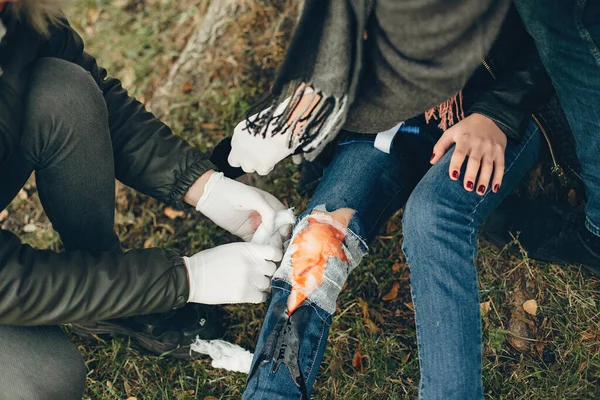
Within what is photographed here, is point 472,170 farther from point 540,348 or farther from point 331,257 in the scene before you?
point 540,348

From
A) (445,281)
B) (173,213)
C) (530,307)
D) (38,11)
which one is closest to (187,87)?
(173,213)

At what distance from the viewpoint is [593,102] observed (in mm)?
1653

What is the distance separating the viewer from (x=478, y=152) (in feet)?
5.99

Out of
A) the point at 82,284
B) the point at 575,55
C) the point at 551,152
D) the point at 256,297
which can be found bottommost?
the point at 256,297

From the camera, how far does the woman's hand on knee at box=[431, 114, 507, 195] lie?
1.82 meters

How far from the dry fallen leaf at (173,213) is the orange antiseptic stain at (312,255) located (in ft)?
3.23

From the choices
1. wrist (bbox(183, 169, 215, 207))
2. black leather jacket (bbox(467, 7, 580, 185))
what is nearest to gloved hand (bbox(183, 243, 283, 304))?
wrist (bbox(183, 169, 215, 207))

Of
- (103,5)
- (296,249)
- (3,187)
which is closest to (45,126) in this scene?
(3,187)

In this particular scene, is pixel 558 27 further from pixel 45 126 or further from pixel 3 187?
pixel 3 187

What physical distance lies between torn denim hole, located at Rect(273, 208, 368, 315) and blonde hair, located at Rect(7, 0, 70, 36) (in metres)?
1.04

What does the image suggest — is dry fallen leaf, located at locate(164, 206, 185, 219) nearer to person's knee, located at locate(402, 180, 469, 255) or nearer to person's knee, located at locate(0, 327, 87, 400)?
person's knee, located at locate(0, 327, 87, 400)

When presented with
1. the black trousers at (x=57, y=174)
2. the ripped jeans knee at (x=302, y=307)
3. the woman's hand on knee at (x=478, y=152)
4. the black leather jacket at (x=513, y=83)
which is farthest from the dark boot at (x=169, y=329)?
the black leather jacket at (x=513, y=83)

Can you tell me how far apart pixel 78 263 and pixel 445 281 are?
1112 mm

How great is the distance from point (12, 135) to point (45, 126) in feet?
0.43
